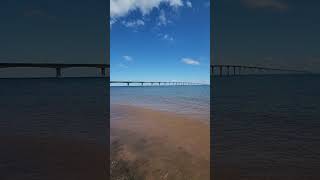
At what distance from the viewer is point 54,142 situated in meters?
3.85

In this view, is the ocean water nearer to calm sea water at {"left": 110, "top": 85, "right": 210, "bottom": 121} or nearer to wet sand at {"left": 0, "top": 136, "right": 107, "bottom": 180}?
wet sand at {"left": 0, "top": 136, "right": 107, "bottom": 180}

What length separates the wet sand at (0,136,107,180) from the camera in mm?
2662

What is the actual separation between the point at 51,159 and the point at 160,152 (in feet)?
3.69

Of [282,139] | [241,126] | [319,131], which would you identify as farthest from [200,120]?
[319,131]

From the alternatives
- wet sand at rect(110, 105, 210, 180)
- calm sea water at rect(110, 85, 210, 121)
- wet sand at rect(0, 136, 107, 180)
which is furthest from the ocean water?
calm sea water at rect(110, 85, 210, 121)

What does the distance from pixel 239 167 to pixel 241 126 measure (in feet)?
7.17

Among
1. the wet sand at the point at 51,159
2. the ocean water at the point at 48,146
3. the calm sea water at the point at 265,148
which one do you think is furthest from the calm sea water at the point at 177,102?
the wet sand at the point at 51,159

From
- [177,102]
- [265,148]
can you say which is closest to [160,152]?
[265,148]

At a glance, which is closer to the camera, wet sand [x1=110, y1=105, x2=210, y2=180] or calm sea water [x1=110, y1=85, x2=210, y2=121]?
wet sand [x1=110, y1=105, x2=210, y2=180]

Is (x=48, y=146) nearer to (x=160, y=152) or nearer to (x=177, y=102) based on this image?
(x=160, y=152)

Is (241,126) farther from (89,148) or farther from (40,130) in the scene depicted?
(40,130)

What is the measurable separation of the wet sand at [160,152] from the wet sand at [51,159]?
0.22 meters

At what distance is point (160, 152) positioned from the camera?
3.02m

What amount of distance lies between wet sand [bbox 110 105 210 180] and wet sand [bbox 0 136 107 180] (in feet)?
0.74
